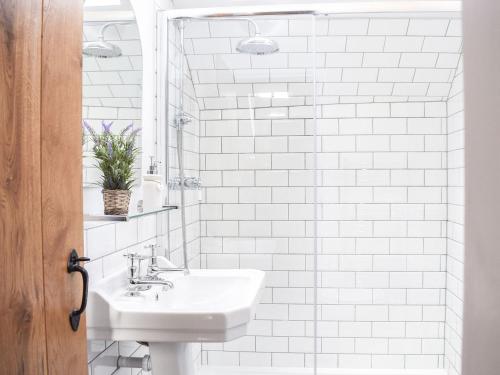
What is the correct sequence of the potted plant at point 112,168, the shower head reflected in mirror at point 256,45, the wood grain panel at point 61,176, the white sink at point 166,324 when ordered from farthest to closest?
1. the shower head reflected in mirror at point 256,45
2. the potted plant at point 112,168
3. the white sink at point 166,324
4. the wood grain panel at point 61,176

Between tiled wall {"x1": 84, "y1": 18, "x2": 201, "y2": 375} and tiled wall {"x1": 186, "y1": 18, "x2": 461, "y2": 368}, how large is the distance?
0.06 meters

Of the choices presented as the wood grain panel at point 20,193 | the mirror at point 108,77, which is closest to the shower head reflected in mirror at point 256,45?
the mirror at point 108,77

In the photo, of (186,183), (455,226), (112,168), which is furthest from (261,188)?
(455,226)

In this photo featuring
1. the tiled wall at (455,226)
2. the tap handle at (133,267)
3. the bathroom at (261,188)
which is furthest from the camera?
the tiled wall at (455,226)

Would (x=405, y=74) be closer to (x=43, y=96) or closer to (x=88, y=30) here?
(x=88, y=30)

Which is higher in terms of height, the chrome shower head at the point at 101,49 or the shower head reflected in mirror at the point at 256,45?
the shower head reflected in mirror at the point at 256,45

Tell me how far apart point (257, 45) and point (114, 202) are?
1324mm

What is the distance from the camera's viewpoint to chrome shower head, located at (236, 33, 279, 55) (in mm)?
2498

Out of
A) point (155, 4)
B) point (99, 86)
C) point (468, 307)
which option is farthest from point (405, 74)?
point (468, 307)

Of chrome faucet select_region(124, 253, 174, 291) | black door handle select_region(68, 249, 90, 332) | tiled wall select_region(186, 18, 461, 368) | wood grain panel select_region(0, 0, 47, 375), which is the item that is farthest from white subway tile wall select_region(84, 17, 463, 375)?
wood grain panel select_region(0, 0, 47, 375)

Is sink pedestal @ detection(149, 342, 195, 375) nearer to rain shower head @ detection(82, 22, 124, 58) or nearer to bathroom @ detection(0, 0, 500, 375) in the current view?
bathroom @ detection(0, 0, 500, 375)

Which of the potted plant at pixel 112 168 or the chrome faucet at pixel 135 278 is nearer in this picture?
the potted plant at pixel 112 168

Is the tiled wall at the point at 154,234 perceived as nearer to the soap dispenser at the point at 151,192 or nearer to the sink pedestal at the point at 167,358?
the soap dispenser at the point at 151,192

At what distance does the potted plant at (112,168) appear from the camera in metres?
1.61
